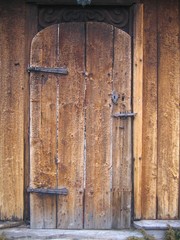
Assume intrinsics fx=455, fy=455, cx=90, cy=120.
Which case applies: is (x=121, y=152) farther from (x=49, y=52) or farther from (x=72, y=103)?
(x=49, y=52)

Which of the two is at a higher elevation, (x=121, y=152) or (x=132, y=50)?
(x=132, y=50)

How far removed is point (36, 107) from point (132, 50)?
37.9 inches

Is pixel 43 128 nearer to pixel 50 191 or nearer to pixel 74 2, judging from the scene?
pixel 50 191

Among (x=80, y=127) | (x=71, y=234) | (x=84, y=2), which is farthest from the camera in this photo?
(x=80, y=127)

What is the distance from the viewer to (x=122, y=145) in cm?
394

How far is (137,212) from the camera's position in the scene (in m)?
3.95

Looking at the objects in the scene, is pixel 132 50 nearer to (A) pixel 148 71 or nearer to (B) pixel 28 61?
(A) pixel 148 71

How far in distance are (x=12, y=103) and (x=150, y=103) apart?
1199 millimetres

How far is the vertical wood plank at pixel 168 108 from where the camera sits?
396 cm

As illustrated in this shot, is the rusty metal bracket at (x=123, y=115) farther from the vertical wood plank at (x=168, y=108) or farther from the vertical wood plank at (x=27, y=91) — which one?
the vertical wood plank at (x=27, y=91)

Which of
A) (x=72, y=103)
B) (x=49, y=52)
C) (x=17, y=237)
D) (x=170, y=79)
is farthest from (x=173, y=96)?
(x=17, y=237)

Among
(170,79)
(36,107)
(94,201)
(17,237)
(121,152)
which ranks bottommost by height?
(17,237)

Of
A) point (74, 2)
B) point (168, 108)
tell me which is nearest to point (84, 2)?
point (74, 2)

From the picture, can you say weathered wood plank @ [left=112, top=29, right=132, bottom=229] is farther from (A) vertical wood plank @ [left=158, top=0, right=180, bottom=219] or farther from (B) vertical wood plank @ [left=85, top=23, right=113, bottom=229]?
(A) vertical wood plank @ [left=158, top=0, right=180, bottom=219]
